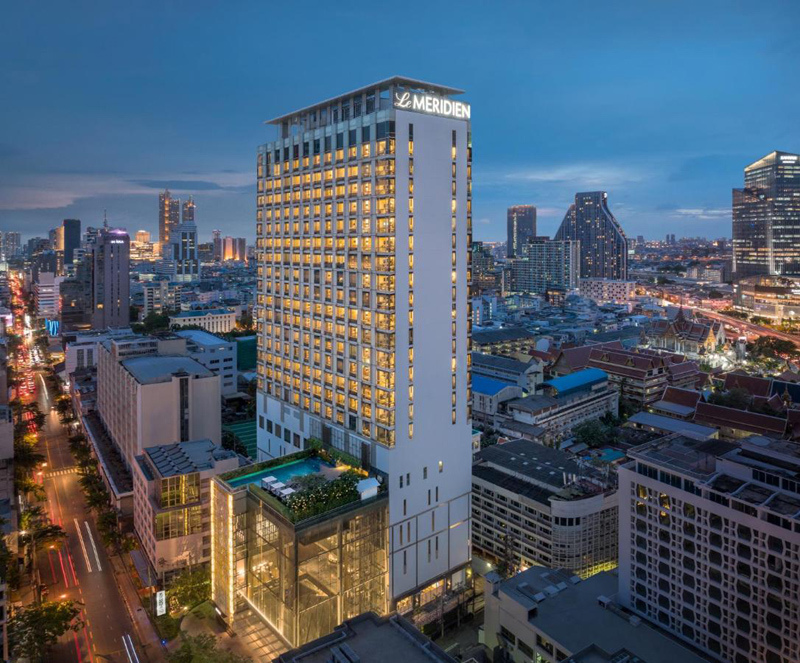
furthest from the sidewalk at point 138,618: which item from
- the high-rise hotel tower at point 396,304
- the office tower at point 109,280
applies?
the office tower at point 109,280

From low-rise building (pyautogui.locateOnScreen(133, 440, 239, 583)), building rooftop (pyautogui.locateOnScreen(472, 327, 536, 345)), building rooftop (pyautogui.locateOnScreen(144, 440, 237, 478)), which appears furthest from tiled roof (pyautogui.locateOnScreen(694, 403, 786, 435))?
low-rise building (pyautogui.locateOnScreen(133, 440, 239, 583))

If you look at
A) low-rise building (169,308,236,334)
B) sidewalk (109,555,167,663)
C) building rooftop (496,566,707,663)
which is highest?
low-rise building (169,308,236,334)

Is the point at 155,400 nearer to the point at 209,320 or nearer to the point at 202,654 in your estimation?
the point at 202,654

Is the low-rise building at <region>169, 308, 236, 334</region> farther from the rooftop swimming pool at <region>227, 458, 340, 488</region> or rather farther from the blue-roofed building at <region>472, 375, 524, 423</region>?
the rooftop swimming pool at <region>227, 458, 340, 488</region>

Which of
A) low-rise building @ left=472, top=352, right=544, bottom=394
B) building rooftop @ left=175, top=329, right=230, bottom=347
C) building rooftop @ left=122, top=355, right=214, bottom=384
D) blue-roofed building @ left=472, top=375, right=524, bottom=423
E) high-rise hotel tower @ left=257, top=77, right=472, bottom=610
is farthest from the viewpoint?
building rooftop @ left=175, top=329, right=230, bottom=347

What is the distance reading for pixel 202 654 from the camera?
36.4 meters

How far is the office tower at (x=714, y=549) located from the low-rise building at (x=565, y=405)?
149ft

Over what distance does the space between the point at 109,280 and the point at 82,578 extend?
14394 centimetres

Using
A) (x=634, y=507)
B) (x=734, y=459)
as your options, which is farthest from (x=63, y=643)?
(x=734, y=459)

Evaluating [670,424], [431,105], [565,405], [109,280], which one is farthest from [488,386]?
[109,280]

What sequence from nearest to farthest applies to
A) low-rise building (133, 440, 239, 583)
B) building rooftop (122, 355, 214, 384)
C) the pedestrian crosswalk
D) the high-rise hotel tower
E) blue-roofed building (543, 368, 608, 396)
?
the high-rise hotel tower
low-rise building (133, 440, 239, 583)
building rooftop (122, 355, 214, 384)
the pedestrian crosswalk
blue-roofed building (543, 368, 608, 396)

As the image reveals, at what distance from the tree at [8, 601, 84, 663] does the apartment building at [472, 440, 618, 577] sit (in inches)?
1454

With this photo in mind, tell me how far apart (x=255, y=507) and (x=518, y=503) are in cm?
2529

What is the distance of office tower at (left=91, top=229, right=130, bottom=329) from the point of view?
6983 inches
